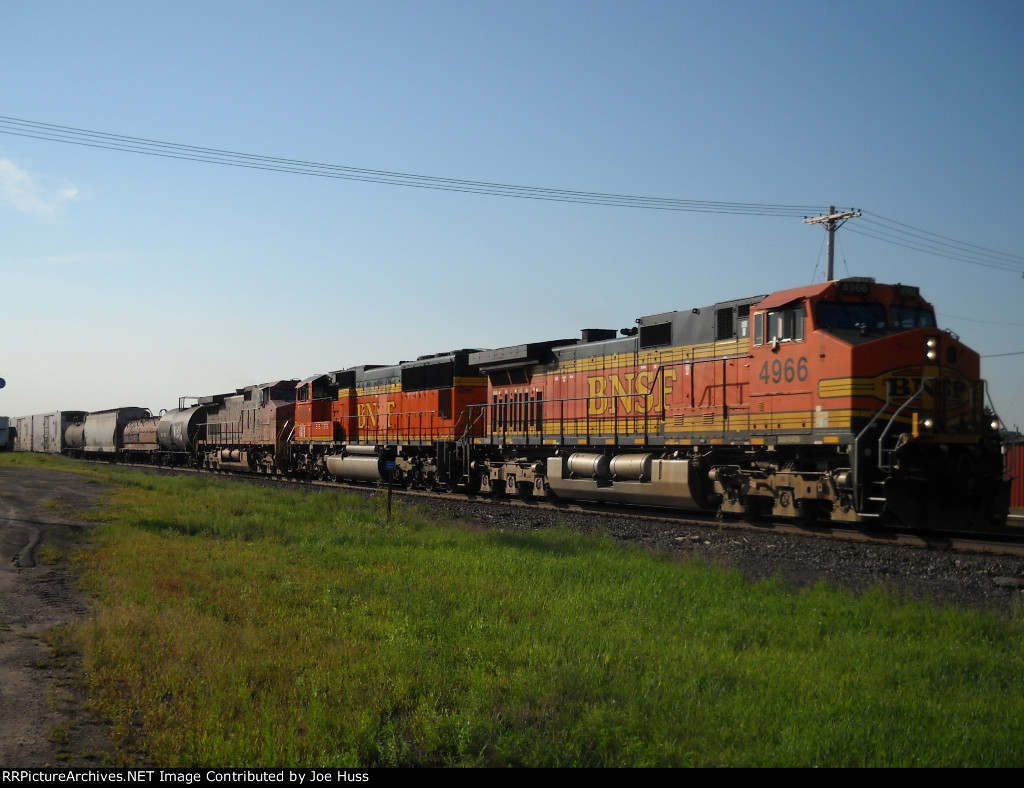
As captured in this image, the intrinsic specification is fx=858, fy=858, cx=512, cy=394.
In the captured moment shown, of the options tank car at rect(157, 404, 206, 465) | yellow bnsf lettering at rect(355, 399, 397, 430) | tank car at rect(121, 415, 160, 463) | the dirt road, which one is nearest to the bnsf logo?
the dirt road

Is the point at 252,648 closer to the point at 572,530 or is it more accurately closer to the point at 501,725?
the point at 501,725

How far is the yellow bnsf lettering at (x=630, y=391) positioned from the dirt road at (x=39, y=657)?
34.5ft

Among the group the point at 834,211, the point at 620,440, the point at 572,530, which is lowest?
the point at 572,530

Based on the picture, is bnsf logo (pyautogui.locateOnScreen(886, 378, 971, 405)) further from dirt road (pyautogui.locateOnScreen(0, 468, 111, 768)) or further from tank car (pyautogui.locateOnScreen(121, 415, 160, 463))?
tank car (pyautogui.locateOnScreen(121, 415, 160, 463))

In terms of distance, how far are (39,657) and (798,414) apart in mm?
11257

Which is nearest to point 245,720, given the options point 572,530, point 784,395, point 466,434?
point 572,530

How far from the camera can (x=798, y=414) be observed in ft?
46.0

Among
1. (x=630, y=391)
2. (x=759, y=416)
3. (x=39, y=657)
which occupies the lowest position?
(x=39, y=657)

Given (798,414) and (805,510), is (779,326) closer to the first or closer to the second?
(798,414)

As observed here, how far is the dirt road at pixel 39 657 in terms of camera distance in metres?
4.83

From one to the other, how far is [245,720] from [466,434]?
727 inches

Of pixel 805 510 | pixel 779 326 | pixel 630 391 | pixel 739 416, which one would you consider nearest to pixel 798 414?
pixel 739 416

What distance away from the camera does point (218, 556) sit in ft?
36.6

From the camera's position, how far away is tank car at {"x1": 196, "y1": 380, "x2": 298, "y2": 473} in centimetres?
3497
